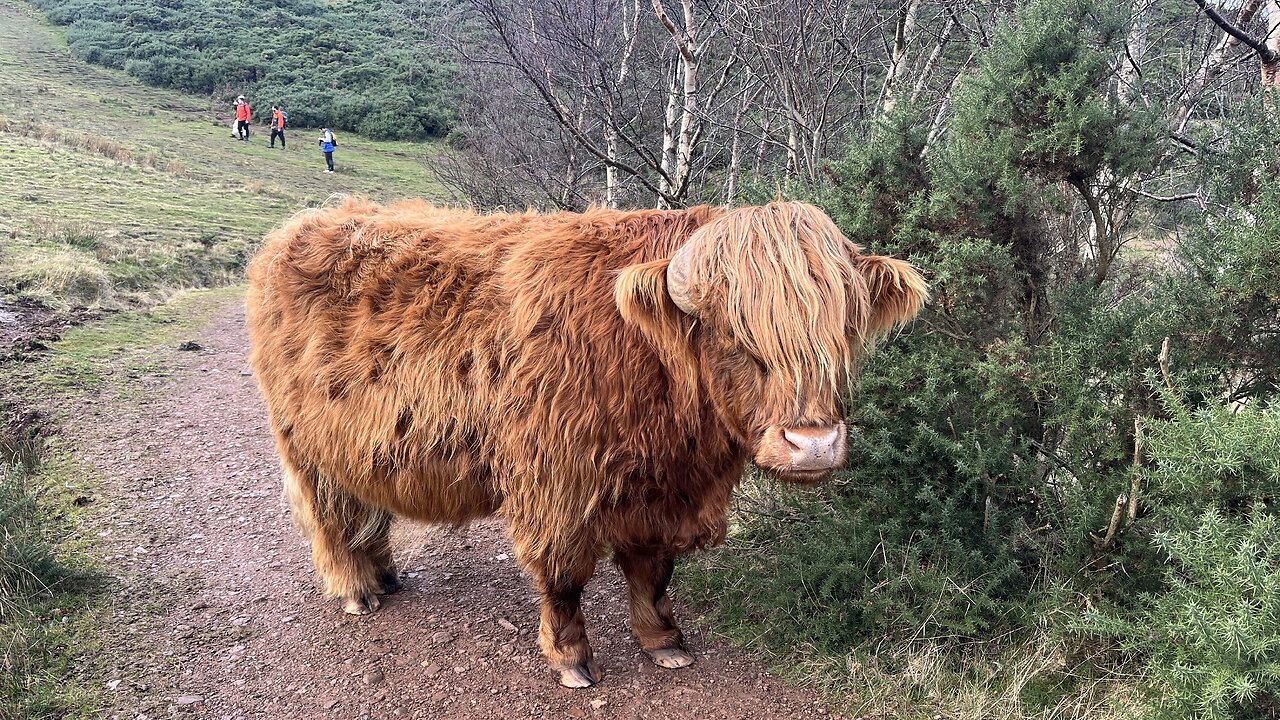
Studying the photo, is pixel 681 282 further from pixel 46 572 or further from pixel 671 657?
pixel 46 572

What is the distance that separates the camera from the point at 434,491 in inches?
135

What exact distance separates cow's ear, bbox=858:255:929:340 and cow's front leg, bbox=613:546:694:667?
1.52m

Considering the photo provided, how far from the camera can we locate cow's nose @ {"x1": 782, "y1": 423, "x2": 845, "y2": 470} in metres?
2.37

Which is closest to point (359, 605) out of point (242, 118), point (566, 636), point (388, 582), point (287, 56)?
point (388, 582)

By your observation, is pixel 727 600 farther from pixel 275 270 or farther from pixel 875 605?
pixel 275 270

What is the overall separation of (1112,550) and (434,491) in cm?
287

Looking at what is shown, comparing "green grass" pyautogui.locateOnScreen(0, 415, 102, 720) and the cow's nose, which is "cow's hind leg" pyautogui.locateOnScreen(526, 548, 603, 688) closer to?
the cow's nose

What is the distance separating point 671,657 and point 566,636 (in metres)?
0.51

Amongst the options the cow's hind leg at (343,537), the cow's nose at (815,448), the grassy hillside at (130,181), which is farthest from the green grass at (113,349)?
the cow's nose at (815,448)

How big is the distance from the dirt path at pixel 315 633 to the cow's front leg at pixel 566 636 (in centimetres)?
7

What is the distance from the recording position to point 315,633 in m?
3.85

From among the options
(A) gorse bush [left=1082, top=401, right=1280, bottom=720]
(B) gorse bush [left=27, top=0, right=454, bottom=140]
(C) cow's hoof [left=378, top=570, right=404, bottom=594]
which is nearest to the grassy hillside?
(B) gorse bush [left=27, top=0, right=454, bottom=140]

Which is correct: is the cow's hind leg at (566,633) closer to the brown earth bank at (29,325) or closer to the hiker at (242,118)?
the brown earth bank at (29,325)

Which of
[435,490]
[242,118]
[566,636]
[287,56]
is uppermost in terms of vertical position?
[287,56]
